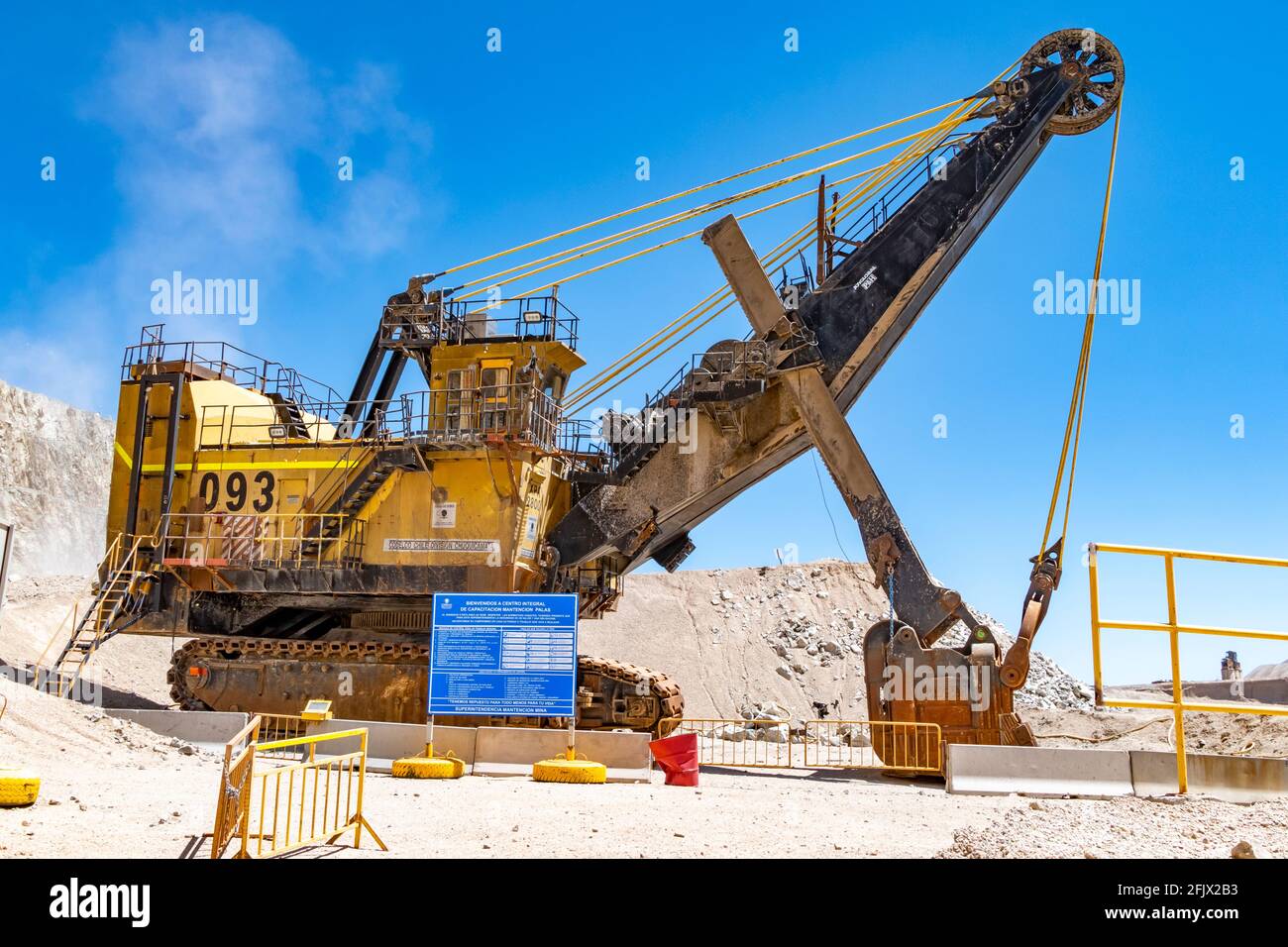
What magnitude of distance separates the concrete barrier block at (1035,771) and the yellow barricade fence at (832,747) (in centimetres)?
175

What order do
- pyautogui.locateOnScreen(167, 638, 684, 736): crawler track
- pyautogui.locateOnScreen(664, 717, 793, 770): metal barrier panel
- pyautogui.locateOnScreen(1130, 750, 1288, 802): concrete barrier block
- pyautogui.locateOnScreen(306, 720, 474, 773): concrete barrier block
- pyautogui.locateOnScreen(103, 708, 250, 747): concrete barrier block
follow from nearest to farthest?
pyautogui.locateOnScreen(1130, 750, 1288, 802): concrete barrier block < pyautogui.locateOnScreen(306, 720, 474, 773): concrete barrier block < pyautogui.locateOnScreen(103, 708, 250, 747): concrete barrier block < pyautogui.locateOnScreen(167, 638, 684, 736): crawler track < pyautogui.locateOnScreen(664, 717, 793, 770): metal barrier panel

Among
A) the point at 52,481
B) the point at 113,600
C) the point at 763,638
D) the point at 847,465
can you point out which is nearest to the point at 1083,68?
the point at 847,465

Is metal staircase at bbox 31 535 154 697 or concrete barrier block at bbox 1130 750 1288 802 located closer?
concrete barrier block at bbox 1130 750 1288 802

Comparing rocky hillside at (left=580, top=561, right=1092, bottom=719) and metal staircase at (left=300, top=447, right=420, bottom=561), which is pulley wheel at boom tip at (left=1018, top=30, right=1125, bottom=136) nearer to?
metal staircase at (left=300, top=447, right=420, bottom=561)

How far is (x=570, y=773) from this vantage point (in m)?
11.6

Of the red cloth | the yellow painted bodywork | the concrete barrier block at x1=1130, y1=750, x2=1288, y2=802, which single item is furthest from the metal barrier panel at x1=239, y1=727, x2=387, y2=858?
the concrete barrier block at x1=1130, y1=750, x2=1288, y2=802

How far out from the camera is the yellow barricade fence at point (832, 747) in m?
13.7

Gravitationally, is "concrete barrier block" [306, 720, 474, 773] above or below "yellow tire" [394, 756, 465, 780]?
above

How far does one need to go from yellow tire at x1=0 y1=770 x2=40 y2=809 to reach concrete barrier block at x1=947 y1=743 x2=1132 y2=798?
30.8 ft

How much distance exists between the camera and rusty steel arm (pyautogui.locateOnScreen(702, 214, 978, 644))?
47.0 ft

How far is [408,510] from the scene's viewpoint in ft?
55.0

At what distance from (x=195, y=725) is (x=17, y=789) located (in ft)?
22.1

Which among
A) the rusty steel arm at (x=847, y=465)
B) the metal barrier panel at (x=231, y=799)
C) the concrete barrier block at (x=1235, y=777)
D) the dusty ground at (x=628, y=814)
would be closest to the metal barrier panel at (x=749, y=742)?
the dusty ground at (x=628, y=814)
